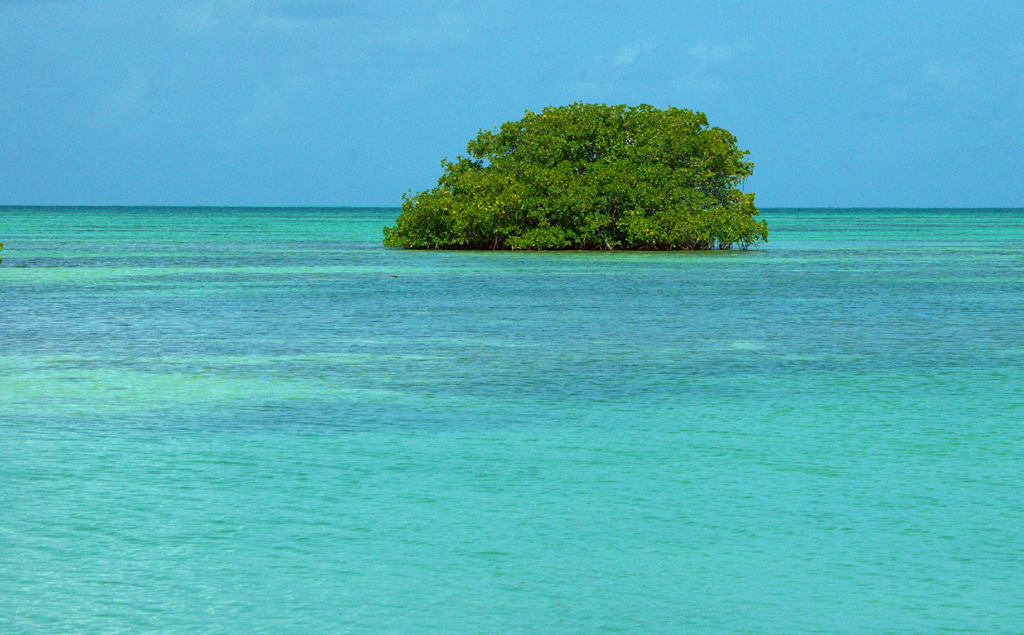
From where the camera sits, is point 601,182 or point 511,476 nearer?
point 511,476

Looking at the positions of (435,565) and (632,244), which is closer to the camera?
(435,565)

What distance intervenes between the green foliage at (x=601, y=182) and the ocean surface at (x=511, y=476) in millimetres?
23114

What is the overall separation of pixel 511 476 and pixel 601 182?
35.9m

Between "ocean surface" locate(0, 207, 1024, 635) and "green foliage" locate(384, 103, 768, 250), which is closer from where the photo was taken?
"ocean surface" locate(0, 207, 1024, 635)

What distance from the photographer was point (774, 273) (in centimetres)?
3753

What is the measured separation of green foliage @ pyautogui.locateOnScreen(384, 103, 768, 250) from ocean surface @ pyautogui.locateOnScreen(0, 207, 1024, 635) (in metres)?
23.1

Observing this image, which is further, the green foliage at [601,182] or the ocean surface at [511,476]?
the green foliage at [601,182]

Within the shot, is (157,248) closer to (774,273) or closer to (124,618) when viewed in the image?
(774,273)

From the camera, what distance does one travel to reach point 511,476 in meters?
9.88

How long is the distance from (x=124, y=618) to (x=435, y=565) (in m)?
1.63

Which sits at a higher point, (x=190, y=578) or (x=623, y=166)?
(x=623, y=166)

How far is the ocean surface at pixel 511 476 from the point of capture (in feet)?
22.7

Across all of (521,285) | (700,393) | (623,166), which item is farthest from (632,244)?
(700,393)

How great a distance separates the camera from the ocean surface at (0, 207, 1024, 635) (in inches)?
272
